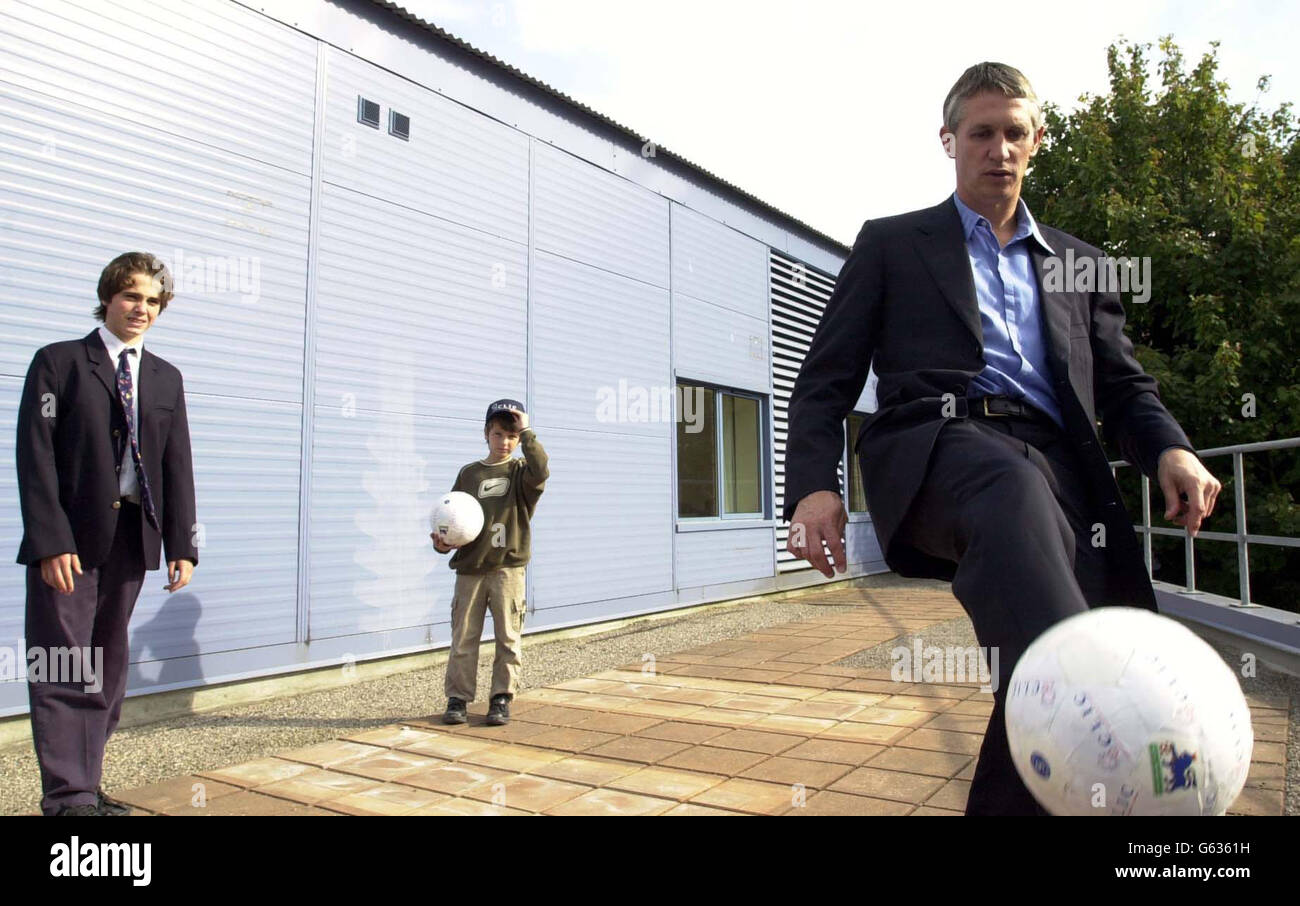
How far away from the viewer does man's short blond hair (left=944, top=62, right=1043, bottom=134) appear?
207 cm

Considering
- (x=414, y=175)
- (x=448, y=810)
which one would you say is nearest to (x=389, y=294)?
(x=414, y=175)

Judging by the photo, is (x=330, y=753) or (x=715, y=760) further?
(x=330, y=753)

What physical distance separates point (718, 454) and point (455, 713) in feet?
21.4

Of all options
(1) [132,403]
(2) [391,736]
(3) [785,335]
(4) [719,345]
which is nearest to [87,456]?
(1) [132,403]

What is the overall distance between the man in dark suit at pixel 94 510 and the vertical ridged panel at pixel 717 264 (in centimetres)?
715

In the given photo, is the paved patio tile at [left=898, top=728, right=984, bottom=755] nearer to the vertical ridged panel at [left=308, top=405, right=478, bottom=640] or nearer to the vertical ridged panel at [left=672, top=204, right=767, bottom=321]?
the vertical ridged panel at [left=308, top=405, right=478, bottom=640]

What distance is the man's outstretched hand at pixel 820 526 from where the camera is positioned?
74.5 inches

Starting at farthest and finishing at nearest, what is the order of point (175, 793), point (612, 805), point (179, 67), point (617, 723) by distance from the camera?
point (179, 67) → point (617, 723) → point (175, 793) → point (612, 805)

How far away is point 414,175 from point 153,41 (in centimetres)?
203

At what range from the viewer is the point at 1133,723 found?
1.21 metres

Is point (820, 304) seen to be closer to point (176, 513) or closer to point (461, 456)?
point (461, 456)

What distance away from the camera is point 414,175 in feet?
23.4

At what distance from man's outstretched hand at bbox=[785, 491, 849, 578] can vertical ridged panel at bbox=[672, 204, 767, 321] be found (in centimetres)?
849

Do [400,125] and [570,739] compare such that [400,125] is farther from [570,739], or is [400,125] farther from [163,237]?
[570,739]
